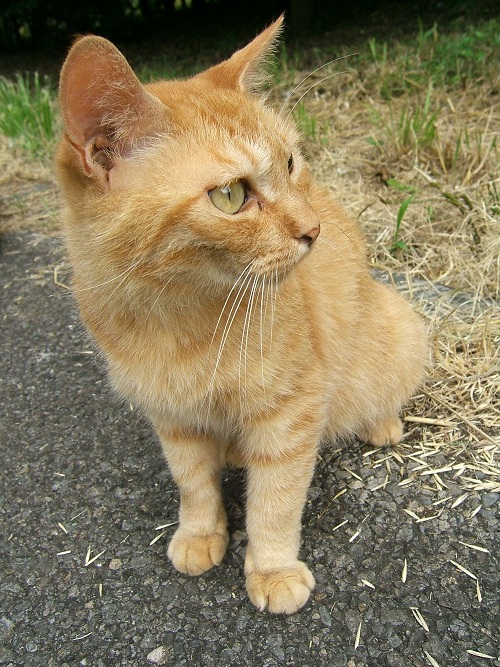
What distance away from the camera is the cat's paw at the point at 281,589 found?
1729 mm

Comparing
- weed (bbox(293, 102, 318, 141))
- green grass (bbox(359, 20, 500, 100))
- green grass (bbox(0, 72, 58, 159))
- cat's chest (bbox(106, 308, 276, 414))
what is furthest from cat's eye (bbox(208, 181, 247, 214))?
green grass (bbox(0, 72, 58, 159))

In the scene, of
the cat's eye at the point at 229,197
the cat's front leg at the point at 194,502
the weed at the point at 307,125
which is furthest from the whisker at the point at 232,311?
the weed at the point at 307,125

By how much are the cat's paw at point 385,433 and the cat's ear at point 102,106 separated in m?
1.34

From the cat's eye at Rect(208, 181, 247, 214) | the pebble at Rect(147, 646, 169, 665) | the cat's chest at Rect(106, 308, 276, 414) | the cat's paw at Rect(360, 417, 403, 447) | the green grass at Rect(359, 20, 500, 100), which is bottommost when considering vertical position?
the cat's paw at Rect(360, 417, 403, 447)

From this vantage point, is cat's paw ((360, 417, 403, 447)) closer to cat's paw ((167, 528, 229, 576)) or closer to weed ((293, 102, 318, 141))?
cat's paw ((167, 528, 229, 576))

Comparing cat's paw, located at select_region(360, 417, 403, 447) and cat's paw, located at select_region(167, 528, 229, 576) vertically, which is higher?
cat's paw, located at select_region(167, 528, 229, 576)

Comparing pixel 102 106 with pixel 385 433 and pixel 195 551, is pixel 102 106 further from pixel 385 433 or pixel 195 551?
pixel 385 433

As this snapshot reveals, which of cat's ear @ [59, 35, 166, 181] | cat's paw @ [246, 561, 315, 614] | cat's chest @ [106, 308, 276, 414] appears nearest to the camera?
cat's ear @ [59, 35, 166, 181]

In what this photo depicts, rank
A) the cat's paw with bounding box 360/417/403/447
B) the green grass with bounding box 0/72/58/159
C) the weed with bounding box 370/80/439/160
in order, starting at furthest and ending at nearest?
1. the green grass with bounding box 0/72/58/159
2. the weed with bounding box 370/80/439/160
3. the cat's paw with bounding box 360/417/403/447

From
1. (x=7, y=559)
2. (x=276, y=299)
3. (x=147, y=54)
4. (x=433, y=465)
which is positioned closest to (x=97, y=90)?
(x=276, y=299)

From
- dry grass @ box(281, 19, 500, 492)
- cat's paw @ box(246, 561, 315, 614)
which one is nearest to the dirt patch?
dry grass @ box(281, 19, 500, 492)

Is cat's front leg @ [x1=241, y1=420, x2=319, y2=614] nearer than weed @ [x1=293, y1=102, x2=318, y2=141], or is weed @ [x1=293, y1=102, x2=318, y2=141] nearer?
cat's front leg @ [x1=241, y1=420, x2=319, y2=614]

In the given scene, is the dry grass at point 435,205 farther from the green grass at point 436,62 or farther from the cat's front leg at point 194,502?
the cat's front leg at point 194,502

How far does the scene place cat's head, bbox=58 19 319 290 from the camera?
1.34 meters
